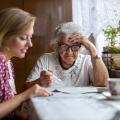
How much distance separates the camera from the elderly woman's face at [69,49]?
1986mm

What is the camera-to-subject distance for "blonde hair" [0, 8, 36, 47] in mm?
1402

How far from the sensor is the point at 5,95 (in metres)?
1.37

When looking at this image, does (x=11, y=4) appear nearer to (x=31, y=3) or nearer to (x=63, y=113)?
(x=31, y=3)

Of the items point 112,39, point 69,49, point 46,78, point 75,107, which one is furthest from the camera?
point 112,39

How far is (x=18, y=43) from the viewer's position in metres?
1.50

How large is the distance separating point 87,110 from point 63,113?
0.10 m

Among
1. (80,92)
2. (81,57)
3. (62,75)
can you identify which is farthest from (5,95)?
(81,57)

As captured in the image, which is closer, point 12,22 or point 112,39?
point 12,22

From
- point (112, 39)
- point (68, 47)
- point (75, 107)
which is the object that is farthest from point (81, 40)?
point (75, 107)

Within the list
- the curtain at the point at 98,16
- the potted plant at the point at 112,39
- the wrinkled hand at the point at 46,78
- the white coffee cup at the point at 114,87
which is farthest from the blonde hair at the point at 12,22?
the curtain at the point at 98,16

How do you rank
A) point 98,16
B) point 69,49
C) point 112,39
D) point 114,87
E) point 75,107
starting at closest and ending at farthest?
1. point 75,107
2. point 114,87
3. point 69,49
4. point 112,39
5. point 98,16

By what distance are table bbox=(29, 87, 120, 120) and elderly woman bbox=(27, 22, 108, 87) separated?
1.75ft

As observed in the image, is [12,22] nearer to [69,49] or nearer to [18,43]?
[18,43]

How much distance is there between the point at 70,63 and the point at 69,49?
99 mm
